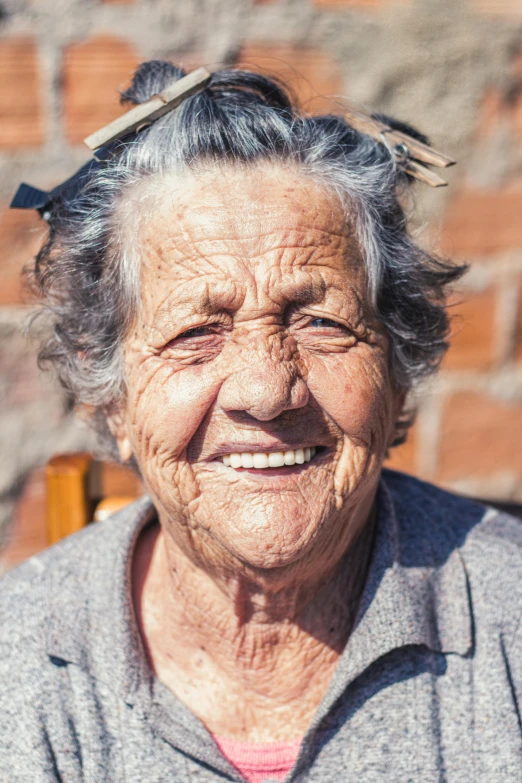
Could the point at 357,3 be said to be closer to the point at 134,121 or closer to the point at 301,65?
the point at 301,65

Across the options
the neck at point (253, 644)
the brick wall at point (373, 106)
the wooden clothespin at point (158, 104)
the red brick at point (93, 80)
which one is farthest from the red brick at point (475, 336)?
the wooden clothespin at point (158, 104)

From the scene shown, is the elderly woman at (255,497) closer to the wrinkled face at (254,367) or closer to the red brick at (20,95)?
the wrinkled face at (254,367)

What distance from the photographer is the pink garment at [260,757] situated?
1.53 m

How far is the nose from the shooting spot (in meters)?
1.37

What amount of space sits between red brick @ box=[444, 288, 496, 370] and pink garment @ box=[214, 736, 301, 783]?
1.34m

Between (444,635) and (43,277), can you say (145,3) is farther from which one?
(444,635)

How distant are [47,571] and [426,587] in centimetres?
79

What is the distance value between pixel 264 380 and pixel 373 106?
1.32 m

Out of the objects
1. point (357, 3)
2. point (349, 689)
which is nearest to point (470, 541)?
point (349, 689)

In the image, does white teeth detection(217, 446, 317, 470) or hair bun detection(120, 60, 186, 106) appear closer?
white teeth detection(217, 446, 317, 470)

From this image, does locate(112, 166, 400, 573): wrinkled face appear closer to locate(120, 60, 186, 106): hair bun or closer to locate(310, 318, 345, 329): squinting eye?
locate(310, 318, 345, 329): squinting eye

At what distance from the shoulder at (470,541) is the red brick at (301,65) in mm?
1123

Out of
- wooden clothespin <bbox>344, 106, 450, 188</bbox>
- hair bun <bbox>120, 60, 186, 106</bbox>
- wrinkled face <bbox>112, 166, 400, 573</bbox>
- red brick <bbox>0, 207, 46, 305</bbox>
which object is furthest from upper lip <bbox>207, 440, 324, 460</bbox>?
red brick <bbox>0, 207, 46, 305</bbox>

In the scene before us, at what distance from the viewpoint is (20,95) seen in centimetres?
217
